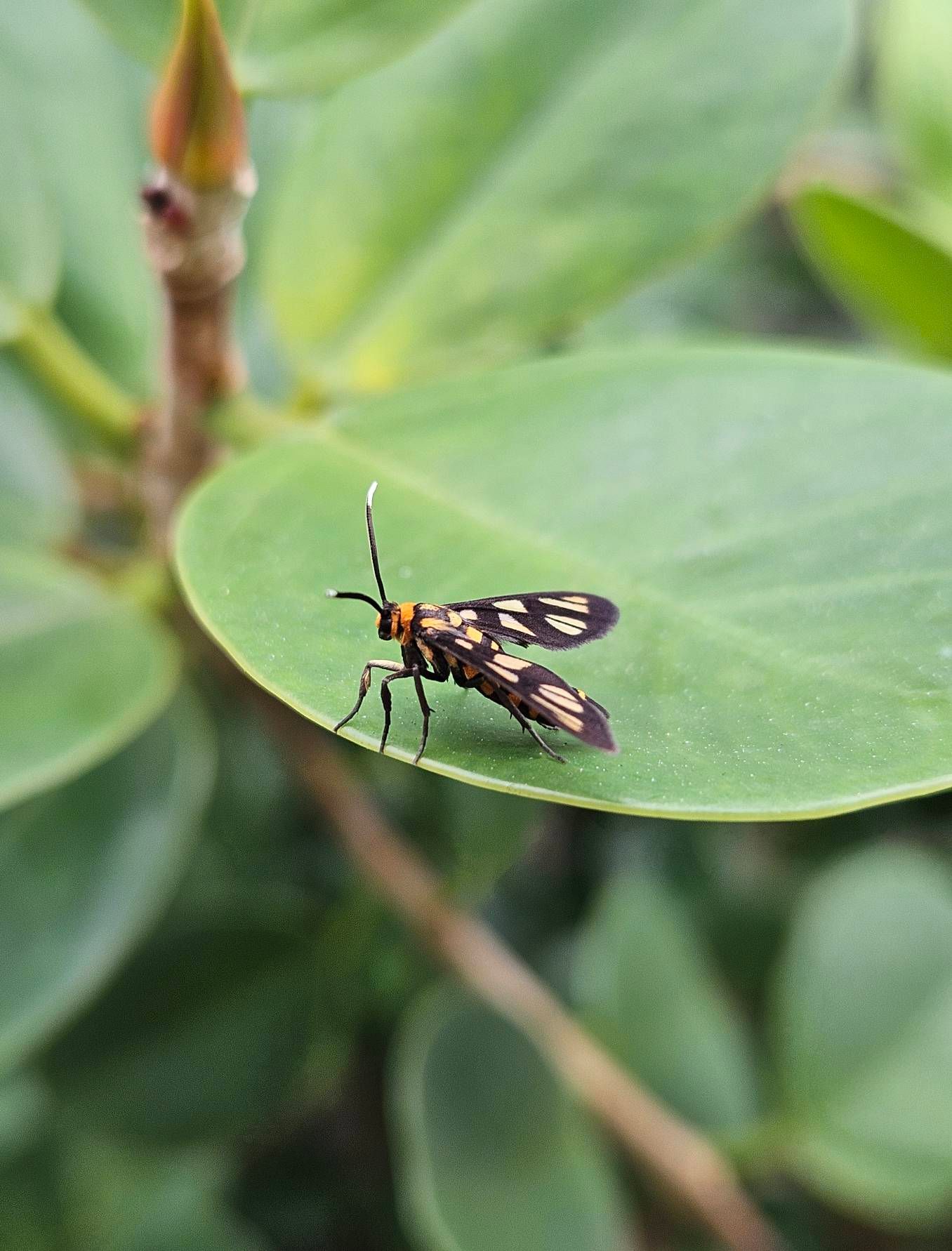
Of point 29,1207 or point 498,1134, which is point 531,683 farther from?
point 29,1207

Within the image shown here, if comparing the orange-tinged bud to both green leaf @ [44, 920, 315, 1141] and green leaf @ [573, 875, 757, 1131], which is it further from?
green leaf @ [573, 875, 757, 1131]

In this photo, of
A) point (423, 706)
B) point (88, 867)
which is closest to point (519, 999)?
point (88, 867)

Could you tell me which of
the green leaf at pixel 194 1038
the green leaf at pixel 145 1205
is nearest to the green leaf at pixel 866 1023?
the green leaf at pixel 194 1038

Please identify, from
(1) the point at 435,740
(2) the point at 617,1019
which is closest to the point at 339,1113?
(2) the point at 617,1019

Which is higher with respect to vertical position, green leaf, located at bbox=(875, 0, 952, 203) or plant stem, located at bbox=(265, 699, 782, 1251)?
green leaf, located at bbox=(875, 0, 952, 203)

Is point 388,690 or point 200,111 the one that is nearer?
point 200,111

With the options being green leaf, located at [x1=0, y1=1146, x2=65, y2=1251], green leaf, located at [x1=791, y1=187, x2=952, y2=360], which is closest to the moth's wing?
green leaf, located at [x1=791, y1=187, x2=952, y2=360]
